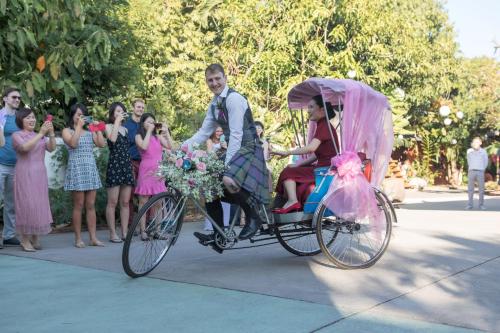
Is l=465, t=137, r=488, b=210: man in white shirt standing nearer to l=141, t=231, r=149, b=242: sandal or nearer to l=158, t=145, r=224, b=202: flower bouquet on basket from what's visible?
l=158, t=145, r=224, b=202: flower bouquet on basket

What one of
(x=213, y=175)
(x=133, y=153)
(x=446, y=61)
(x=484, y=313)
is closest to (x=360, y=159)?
(x=213, y=175)

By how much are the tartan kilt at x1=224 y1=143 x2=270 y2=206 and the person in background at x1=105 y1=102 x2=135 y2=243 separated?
9.26 ft

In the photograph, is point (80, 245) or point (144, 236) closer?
point (144, 236)

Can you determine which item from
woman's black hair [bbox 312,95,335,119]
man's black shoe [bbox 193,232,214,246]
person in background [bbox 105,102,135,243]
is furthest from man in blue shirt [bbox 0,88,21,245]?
woman's black hair [bbox 312,95,335,119]

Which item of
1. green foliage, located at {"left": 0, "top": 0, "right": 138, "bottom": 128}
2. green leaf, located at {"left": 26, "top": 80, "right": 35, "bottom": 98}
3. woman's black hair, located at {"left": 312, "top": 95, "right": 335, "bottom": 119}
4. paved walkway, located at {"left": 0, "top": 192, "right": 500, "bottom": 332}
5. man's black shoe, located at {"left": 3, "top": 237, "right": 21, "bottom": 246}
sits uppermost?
green foliage, located at {"left": 0, "top": 0, "right": 138, "bottom": 128}

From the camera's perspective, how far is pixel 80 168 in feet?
26.4

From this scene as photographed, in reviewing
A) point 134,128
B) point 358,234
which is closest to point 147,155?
point 134,128

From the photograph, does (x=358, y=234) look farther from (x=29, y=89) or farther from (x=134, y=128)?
(x=29, y=89)

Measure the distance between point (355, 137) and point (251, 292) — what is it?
244 cm

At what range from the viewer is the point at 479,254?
7.31 meters

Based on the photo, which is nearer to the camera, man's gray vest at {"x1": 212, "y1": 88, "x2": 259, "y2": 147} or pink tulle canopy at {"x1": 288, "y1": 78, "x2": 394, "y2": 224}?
man's gray vest at {"x1": 212, "y1": 88, "x2": 259, "y2": 147}

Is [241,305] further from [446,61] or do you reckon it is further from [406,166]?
[406,166]

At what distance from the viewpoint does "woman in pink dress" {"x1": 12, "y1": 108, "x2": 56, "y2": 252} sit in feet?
25.0

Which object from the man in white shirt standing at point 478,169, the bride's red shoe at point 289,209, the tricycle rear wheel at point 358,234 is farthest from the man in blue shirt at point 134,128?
the man in white shirt standing at point 478,169
